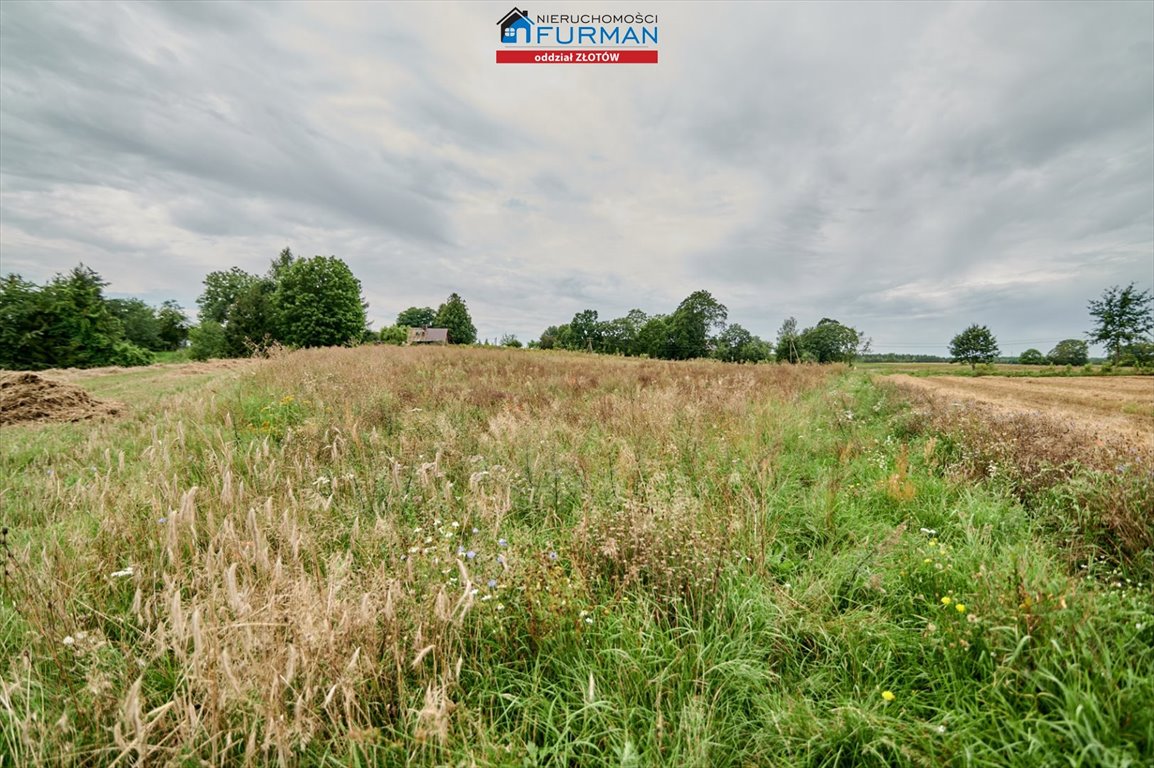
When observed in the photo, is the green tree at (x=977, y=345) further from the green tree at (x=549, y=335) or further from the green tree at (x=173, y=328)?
the green tree at (x=173, y=328)

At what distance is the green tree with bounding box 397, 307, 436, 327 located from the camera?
114 metres

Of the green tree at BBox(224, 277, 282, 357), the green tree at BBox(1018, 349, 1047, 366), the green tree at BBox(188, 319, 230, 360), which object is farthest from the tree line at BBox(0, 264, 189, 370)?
the green tree at BBox(1018, 349, 1047, 366)

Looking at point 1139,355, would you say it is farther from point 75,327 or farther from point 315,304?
point 75,327

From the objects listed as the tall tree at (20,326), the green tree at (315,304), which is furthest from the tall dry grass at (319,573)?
Result: the green tree at (315,304)

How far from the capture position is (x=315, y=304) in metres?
44.7

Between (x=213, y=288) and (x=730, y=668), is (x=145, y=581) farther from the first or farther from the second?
(x=213, y=288)

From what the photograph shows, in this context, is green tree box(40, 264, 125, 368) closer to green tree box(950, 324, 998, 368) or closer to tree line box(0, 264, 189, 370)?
tree line box(0, 264, 189, 370)

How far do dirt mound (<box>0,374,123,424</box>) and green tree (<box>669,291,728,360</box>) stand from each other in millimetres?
61593

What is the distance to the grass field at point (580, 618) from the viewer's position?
60.5 inches

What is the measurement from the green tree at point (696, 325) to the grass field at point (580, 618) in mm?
61116

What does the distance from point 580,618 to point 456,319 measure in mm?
91571

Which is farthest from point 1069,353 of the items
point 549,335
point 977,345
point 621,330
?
point 549,335

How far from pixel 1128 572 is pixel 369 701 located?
4.41m

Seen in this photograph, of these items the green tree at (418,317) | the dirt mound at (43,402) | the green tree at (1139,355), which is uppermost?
the green tree at (418,317)
